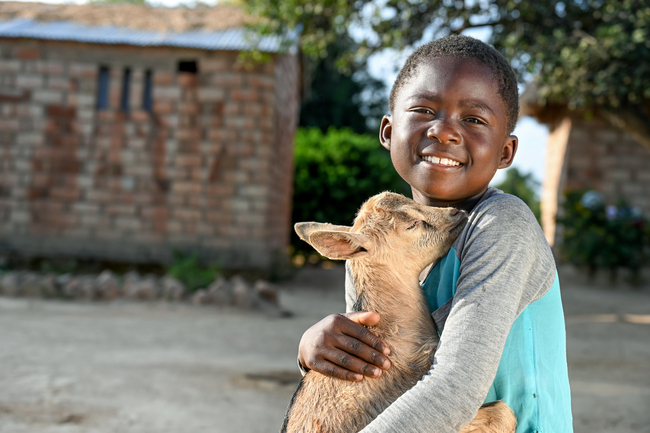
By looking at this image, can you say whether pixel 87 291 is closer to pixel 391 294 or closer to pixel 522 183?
pixel 391 294

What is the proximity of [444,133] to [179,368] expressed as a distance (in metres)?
4.55

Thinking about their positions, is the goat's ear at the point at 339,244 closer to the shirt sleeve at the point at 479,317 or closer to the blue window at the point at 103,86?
the shirt sleeve at the point at 479,317

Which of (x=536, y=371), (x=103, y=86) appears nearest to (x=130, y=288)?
(x=103, y=86)

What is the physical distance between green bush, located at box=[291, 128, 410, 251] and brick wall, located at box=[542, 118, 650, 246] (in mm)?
4489

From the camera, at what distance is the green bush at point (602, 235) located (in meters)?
11.8

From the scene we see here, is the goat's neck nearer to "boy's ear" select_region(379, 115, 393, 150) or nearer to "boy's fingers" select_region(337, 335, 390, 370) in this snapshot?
"boy's fingers" select_region(337, 335, 390, 370)

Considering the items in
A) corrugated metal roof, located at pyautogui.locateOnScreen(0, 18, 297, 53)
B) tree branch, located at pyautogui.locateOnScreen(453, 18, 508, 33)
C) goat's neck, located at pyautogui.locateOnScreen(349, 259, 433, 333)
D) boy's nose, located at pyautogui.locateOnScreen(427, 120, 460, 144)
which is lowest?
goat's neck, located at pyautogui.locateOnScreen(349, 259, 433, 333)

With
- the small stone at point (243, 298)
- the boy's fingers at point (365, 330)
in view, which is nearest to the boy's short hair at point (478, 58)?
the boy's fingers at point (365, 330)

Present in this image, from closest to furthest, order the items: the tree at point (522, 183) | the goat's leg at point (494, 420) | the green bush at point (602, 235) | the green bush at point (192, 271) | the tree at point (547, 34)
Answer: the goat's leg at point (494, 420) → the tree at point (547, 34) → the green bush at point (192, 271) → the green bush at point (602, 235) → the tree at point (522, 183)

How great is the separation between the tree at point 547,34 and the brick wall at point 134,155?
3.05 m

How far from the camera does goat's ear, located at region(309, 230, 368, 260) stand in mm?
1655

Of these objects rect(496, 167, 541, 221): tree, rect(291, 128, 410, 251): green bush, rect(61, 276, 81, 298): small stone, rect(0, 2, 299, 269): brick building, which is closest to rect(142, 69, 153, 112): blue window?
rect(0, 2, 299, 269): brick building

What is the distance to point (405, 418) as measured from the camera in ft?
4.23

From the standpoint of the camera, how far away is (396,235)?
1.80m
